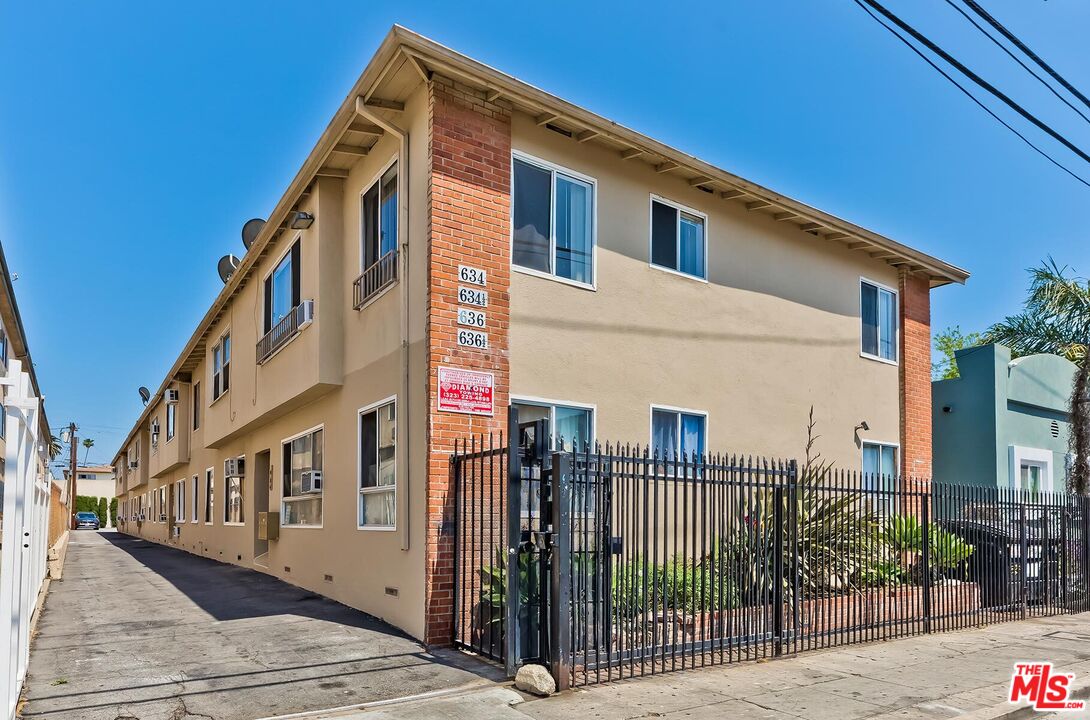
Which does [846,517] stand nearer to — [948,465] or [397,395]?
[397,395]

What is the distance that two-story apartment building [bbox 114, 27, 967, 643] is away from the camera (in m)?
9.69

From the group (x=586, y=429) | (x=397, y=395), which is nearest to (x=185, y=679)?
(x=397, y=395)

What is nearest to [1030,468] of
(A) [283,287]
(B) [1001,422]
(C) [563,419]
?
(B) [1001,422]

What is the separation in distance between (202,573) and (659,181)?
1129cm

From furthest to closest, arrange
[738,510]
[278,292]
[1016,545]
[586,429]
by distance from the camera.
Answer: [278,292] → [1016,545] → [586,429] → [738,510]

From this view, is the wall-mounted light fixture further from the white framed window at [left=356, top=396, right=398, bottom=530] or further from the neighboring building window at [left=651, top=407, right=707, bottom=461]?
the neighboring building window at [left=651, top=407, right=707, bottom=461]

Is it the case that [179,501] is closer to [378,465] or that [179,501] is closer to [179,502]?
[179,502]

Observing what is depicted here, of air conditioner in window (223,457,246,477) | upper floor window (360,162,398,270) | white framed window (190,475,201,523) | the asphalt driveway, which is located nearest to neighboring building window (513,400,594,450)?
upper floor window (360,162,398,270)

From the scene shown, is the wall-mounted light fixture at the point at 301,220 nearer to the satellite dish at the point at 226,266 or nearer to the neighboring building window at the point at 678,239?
the neighboring building window at the point at 678,239

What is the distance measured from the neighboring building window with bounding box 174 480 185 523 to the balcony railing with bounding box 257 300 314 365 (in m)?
13.6

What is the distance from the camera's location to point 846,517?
1071 centimetres

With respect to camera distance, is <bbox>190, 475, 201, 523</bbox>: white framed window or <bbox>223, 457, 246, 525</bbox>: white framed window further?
<bbox>190, 475, 201, 523</bbox>: white framed window

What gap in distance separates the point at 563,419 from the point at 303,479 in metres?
4.80

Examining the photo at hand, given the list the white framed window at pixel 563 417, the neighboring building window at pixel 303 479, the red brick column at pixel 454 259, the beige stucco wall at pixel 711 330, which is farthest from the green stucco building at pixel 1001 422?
the neighboring building window at pixel 303 479
